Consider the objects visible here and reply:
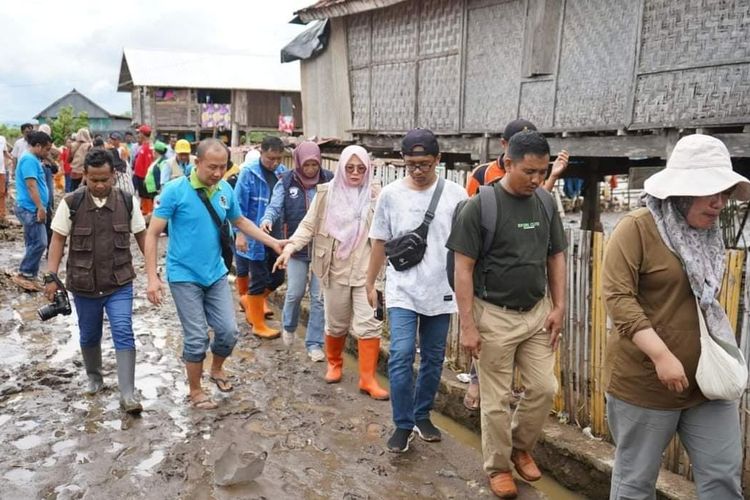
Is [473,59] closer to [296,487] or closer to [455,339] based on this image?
[455,339]

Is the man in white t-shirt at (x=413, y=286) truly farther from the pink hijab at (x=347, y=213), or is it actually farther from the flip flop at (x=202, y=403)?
the flip flop at (x=202, y=403)

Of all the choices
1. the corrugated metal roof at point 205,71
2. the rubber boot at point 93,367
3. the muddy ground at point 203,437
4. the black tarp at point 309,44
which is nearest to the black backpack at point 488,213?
the muddy ground at point 203,437

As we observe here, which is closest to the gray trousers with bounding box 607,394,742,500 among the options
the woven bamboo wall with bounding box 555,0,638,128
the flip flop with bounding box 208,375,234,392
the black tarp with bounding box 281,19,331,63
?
the flip flop with bounding box 208,375,234,392

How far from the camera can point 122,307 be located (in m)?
4.88

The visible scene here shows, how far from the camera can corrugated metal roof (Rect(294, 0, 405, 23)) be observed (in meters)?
10.9

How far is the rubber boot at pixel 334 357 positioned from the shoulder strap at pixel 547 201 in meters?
2.44

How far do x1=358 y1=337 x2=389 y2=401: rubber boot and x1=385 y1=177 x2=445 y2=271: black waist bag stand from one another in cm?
126

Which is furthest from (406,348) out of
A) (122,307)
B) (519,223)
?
(122,307)

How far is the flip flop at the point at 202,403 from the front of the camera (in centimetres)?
504

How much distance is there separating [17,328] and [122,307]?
2968 millimetres

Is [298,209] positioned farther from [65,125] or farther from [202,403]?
[65,125]

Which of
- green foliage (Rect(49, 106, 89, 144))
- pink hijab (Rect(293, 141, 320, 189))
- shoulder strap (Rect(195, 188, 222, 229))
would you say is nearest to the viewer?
shoulder strap (Rect(195, 188, 222, 229))

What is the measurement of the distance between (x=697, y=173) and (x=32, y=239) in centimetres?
820

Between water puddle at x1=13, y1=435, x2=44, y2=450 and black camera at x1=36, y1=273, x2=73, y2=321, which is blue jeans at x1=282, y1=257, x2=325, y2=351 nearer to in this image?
black camera at x1=36, y1=273, x2=73, y2=321
